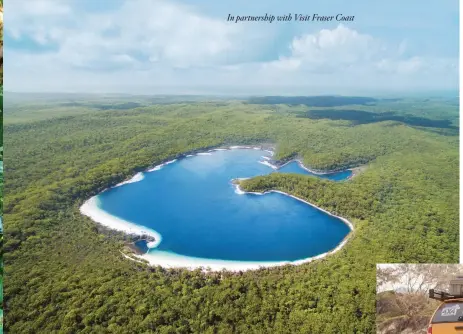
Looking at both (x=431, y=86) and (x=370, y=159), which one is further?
(x=370, y=159)

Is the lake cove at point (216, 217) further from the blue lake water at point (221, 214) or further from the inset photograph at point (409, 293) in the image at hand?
the inset photograph at point (409, 293)

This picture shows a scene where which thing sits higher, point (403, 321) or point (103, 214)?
point (103, 214)

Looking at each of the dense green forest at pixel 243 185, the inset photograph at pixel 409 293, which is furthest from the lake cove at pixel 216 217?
the inset photograph at pixel 409 293

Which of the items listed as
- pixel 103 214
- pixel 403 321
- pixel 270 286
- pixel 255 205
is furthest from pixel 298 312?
pixel 103 214

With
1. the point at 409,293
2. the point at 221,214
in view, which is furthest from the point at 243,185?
the point at 409,293

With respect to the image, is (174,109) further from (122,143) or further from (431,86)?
(431,86)

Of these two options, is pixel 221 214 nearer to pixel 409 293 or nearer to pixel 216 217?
pixel 216 217

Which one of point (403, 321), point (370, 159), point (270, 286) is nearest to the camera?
point (403, 321)
